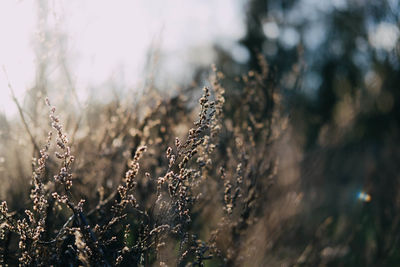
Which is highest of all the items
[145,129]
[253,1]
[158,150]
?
[253,1]

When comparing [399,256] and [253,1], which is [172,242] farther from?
[253,1]

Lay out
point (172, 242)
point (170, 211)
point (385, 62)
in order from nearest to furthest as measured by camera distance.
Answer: point (170, 211) < point (172, 242) < point (385, 62)

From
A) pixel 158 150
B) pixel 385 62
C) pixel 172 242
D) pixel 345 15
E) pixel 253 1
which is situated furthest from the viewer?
pixel 253 1

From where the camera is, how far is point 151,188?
2383 mm

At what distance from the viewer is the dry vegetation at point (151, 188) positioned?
1.32m

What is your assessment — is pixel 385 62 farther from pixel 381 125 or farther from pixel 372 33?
pixel 381 125

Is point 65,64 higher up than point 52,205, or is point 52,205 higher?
point 65,64

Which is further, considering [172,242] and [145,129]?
[145,129]

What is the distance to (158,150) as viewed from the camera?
2697mm

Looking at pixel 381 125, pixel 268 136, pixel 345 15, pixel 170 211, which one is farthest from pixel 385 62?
pixel 170 211

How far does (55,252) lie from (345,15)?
988 cm

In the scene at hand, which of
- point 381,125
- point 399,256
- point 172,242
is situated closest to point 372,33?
point 381,125

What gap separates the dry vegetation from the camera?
1.32 metres

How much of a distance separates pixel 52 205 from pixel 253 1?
13.7 m
